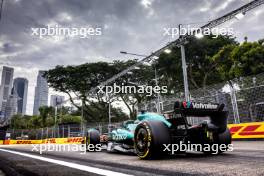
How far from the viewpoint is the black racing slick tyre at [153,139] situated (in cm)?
364

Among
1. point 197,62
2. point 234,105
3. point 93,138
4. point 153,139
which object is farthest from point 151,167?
point 197,62

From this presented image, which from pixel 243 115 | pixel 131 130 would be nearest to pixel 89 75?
pixel 243 115

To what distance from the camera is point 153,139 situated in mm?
3623

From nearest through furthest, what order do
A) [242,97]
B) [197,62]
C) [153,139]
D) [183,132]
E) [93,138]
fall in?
1. [153,139]
2. [183,132]
3. [93,138]
4. [242,97]
5. [197,62]

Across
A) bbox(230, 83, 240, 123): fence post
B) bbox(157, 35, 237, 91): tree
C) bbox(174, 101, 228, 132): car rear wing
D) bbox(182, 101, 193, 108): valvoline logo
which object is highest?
bbox(157, 35, 237, 91): tree

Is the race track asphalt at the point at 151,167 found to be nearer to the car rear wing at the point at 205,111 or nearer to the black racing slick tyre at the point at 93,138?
the car rear wing at the point at 205,111

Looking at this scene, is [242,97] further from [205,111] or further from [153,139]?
[153,139]

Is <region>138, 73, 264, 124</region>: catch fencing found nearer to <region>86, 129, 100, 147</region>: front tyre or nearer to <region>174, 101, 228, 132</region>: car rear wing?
<region>86, 129, 100, 147</region>: front tyre

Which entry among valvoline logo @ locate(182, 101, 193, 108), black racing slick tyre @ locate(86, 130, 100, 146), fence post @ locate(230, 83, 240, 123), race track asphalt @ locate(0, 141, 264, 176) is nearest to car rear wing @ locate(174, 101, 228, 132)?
valvoline logo @ locate(182, 101, 193, 108)

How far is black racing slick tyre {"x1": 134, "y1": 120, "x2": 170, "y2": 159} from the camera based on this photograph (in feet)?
11.9

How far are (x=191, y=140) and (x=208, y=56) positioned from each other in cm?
2550

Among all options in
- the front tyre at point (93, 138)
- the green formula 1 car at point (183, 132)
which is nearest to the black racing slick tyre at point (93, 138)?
the front tyre at point (93, 138)

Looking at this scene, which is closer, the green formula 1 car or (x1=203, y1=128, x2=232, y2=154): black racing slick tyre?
the green formula 1 car

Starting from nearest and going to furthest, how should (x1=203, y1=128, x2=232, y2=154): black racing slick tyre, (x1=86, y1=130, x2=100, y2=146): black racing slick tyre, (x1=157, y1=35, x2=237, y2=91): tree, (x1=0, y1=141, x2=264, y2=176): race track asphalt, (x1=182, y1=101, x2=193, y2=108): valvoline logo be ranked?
(x1=0, y1=141, x2=264, y2=176): race track asphalt, (x1=182, y1=101, x2=193, y2=108): valvoline logo, (x1=203, y1=128, x2=232, y2=154): black racing slick tyre, (x1=86, y1=130, x2=100, y2=146): black racing slick tyre, (x1=157, y1=35, x2=237, y2=91): tree
